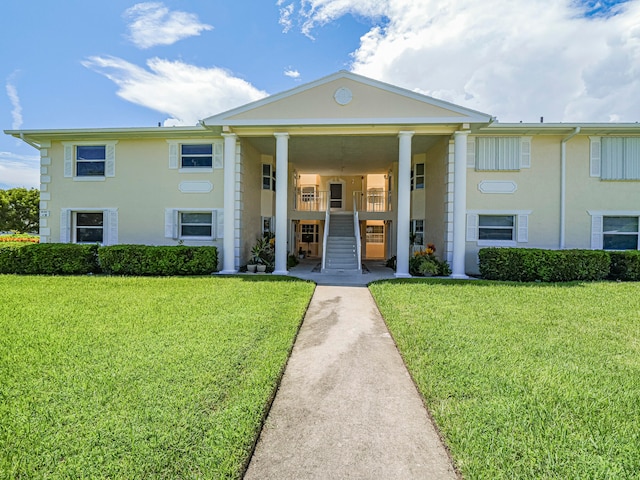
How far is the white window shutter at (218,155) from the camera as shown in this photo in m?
11.3

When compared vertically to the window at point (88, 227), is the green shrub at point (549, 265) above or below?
below

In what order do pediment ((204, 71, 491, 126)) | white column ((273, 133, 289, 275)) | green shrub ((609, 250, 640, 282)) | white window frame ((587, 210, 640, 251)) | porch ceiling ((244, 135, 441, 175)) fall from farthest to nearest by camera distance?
porch ceiling ((244, 135, 441, 175)) → white window frame ((587, 210, 640, 251)) → white column ((273, 133, 289, 275)) → pediment ((204, 71, 491, 126)) → green shrub ((609, 250, 640, 282))

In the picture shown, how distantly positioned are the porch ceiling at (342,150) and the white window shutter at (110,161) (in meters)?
5.08

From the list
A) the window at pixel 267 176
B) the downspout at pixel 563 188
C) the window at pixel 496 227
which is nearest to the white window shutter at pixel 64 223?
the window at pixel 267 176

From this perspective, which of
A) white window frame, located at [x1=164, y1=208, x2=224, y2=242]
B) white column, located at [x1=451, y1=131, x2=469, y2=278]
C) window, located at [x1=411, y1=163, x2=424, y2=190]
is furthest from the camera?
window, located at [x1=411, y1=163, x2=424, y2=190]

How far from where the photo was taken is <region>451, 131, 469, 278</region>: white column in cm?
979

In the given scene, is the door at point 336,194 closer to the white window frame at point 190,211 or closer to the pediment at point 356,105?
the white window frame at point 190,211

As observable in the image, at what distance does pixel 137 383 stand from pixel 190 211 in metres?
9.31

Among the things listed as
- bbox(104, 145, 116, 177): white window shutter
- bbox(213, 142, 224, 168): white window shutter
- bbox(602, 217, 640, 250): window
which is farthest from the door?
bbox(602, 217, 640, 250): window

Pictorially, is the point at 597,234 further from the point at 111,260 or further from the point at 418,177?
the point at 111,260

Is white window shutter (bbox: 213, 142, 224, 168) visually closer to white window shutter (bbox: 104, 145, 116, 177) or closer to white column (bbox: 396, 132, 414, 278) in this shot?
white window shutter (bbox: 104, 145, 116, 177)

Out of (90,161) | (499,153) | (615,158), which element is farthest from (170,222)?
(615,158)

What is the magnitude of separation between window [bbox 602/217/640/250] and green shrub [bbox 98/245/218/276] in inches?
538

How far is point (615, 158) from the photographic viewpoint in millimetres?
10617
